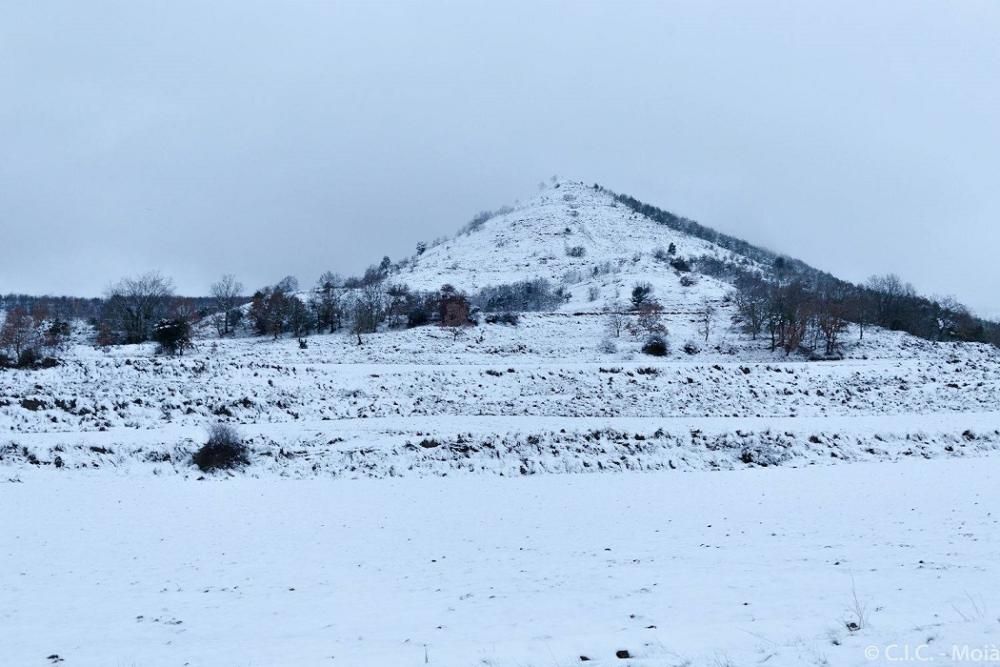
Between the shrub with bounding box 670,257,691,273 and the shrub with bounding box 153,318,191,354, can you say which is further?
the shrub with bounding box 670,257,691,273

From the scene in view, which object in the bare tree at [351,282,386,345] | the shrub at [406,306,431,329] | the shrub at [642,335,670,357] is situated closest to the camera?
the shrub at [642,335,670,357]

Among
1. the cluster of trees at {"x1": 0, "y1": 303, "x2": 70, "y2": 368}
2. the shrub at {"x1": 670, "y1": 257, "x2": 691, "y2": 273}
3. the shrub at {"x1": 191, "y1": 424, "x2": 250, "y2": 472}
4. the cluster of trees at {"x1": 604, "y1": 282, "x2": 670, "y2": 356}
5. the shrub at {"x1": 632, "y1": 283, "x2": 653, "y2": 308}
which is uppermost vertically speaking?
the shrub at {"x1": 670, "y1": 257, "x2": 691, "y2": 273}

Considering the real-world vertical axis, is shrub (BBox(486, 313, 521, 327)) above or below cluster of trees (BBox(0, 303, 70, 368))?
above

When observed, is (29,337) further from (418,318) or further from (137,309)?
(418,318)

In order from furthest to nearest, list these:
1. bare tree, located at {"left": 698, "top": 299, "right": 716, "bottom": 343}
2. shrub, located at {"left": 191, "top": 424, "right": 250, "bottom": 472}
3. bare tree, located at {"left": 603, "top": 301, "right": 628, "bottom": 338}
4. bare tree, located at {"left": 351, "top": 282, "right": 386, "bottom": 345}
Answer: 1. bare tree, located at {"left": 351, "top": 282, "right": 386, "bottom": 345}
2. bare tree, located at {"left": 603, "top": 301, "right": 628, "bottom": 338}
3. bare tree, located at {"left": 698, "top": 299, "right": 716, "bottom": 343}
4. shrub, located at {"left": 191, "top": 424, "right": 250, "bottom": 472}

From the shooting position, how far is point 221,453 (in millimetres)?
19750

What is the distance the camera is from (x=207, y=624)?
25.3 feet

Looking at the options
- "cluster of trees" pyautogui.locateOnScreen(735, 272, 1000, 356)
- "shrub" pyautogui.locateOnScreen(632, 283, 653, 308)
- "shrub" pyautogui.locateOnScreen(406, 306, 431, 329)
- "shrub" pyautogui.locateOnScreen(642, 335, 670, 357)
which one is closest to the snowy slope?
"shrub" pyautogui.locateOnScreen(632, 283, 653, 308)

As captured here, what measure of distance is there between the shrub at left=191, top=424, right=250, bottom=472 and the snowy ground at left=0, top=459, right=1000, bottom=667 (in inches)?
81.9

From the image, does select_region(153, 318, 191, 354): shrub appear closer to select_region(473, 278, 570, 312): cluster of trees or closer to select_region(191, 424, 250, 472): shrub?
select_region(191, 424, 250, 472): shrub

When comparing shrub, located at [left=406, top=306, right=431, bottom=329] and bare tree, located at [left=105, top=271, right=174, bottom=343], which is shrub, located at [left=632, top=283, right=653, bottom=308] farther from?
bare tree, located at [left=105, top=271, right=174, bottom=343]

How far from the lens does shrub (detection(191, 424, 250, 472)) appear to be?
19.4 meters

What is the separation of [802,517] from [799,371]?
88.9 ft

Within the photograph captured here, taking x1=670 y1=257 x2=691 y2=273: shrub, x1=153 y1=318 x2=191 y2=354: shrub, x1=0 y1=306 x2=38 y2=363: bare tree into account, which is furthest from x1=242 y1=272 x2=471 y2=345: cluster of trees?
x1=670 y1=257 x2=691 y2=273: shrub
